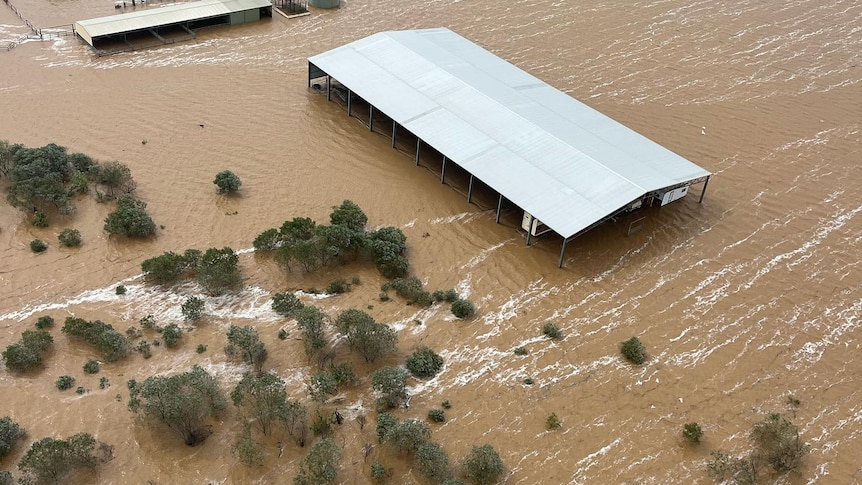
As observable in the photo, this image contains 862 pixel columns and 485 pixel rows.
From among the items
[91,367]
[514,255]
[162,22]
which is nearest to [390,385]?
[514,255]

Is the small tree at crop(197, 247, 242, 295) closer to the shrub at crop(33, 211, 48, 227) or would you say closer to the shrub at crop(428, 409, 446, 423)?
the shrub at crop(33, 211, 48, 227)

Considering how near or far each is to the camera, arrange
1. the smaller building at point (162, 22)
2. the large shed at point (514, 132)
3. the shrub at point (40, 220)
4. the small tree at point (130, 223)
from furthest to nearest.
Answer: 1. the smaller building at point (162, 22)
2. the shrub at point (40, 220)
3. the large shed at point (514, 132)
4. the small tree at point (130, 223)

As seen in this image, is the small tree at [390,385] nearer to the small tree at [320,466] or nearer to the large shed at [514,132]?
the small tree at [320,466]

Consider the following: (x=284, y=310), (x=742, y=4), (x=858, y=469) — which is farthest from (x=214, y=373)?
(x=742, y=4)

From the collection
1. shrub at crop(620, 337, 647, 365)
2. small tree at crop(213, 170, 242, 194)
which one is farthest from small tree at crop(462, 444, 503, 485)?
small tree at crop(213, 170, 242, 194)

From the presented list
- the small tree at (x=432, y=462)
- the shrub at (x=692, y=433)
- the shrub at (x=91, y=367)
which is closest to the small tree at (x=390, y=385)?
the small tree at (x=432, y=462)
